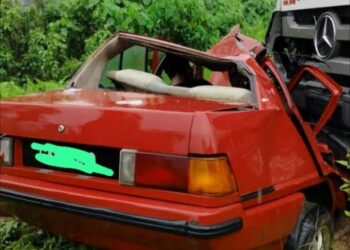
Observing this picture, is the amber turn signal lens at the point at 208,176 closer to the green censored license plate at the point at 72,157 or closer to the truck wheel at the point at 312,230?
the green censored license plate at the point at 72,157

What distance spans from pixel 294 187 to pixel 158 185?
0.80 meters

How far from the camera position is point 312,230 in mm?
3305

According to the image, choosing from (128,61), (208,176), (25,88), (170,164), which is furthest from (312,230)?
(25,88)

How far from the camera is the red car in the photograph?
2535mm

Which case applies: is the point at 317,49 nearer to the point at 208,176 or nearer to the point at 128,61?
the point at 128,61

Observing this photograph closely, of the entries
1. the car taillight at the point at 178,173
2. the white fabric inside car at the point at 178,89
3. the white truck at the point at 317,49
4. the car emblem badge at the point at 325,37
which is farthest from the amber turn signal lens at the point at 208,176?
the car emblem badge at the point at 325,37

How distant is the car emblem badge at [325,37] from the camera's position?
4165 millimetres

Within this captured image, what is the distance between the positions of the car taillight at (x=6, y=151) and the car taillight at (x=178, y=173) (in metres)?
0.79

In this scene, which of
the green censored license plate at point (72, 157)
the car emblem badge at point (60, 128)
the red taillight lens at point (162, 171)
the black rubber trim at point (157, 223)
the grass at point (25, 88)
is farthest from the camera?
the grass at point (25, 88)

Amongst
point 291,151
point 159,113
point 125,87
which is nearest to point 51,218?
point 159,113

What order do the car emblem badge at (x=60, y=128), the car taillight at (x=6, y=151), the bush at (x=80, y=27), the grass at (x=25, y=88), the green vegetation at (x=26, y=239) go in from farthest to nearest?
1. the bush at (x=80, y=27)
2. the grass at (x=25, y=88)
3. the green vegetation at (x=26, y=239)
4. the car taillight at (x=6, y=151)
5. the car emblem badge at (x=60, y=128)

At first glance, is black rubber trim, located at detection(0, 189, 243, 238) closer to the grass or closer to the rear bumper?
the rear bumper

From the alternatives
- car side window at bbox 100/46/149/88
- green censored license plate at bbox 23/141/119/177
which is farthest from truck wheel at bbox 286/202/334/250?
car side window at bbox 100/46/149/88

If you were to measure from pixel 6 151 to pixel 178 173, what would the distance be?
112 centimetres
